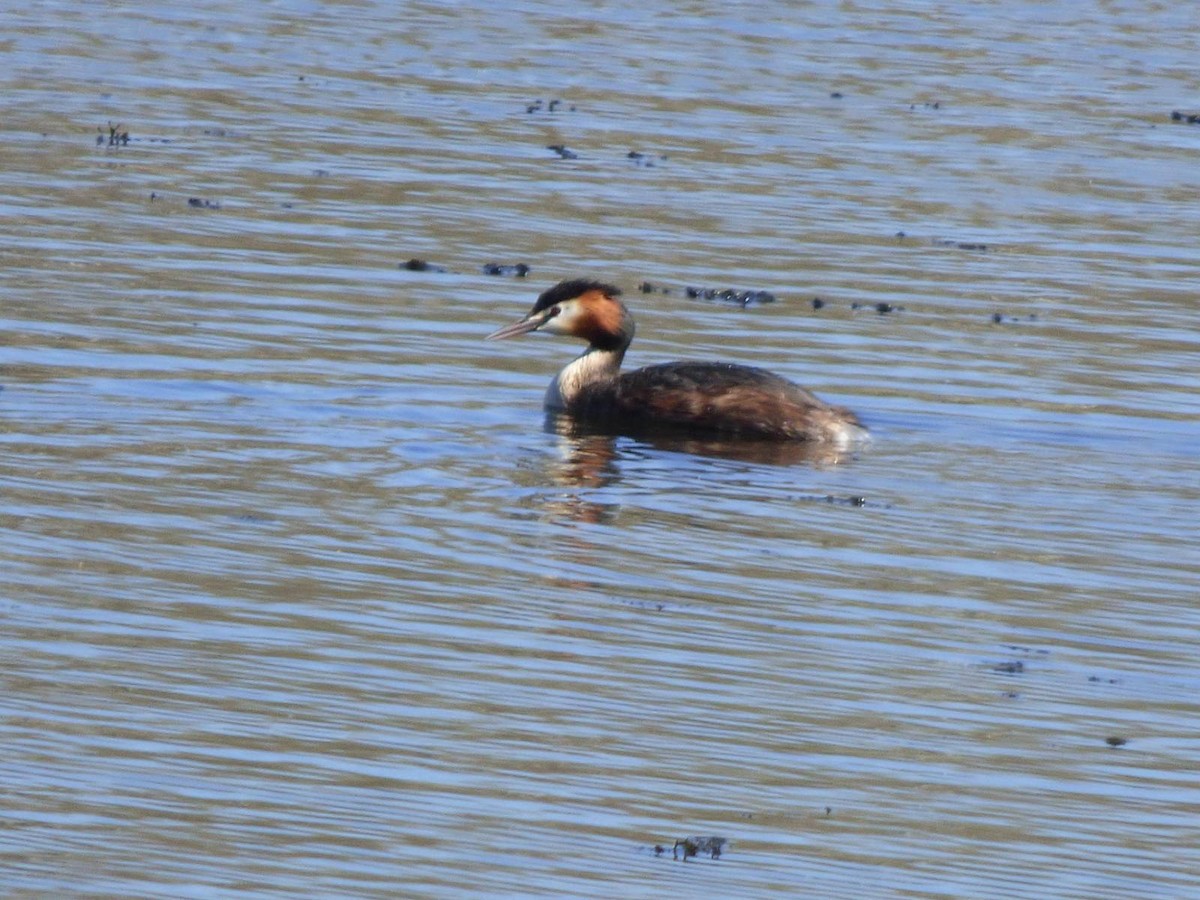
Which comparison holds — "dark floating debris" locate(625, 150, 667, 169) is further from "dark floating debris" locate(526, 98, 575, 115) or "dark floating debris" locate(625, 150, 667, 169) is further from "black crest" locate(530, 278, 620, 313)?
"black crest" locate(530, 278, 620, 313)

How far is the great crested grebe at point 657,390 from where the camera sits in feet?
43.1

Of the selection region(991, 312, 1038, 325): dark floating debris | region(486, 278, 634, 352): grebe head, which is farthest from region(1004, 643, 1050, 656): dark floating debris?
region(991, 312, 1038, 325): dark floating debris

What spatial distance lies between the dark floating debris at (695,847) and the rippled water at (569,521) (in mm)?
40

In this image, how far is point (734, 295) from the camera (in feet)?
56.4

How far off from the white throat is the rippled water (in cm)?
22

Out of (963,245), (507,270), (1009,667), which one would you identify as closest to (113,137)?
(507,270)

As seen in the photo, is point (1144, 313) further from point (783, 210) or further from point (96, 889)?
point (96, 889)

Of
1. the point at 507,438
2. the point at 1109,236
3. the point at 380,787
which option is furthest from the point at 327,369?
the point at 1109,236

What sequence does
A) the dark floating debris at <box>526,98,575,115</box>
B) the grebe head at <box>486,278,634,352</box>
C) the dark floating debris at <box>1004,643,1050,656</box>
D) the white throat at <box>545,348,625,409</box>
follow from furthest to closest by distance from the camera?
1. the dark floating debris at <box>526,98,575,115</box>
2. the grebe head at <box>486,278,634,352</box>
3. the white throat at <box>545,348,625,409</box>
4. the dark floating debris at <box>1004,643,1050,656</box>

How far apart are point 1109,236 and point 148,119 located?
8.76 meters

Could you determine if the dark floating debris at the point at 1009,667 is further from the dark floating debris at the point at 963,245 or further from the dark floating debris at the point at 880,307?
the dark floating debris at the point at 963,245

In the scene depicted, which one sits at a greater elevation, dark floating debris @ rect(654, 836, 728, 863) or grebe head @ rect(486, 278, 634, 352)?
grebe head @ rect(486, 278, 634, 352)

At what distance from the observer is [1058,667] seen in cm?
899

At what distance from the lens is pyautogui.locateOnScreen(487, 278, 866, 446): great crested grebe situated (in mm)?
13123
